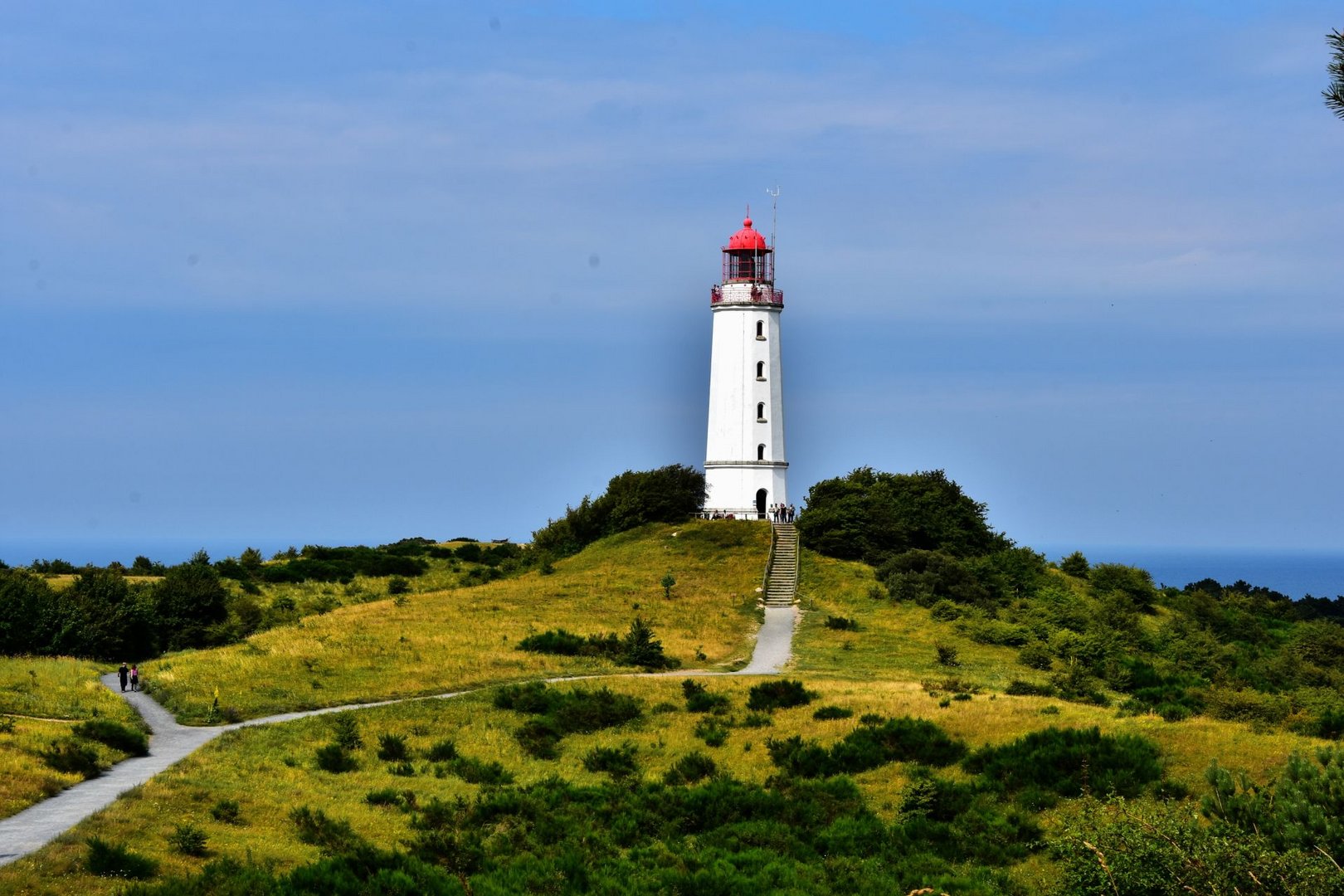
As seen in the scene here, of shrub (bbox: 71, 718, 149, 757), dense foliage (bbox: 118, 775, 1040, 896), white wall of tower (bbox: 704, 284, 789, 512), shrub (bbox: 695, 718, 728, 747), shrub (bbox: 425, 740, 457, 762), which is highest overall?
white wall of tower (bbox: 704, 284, 789, 512)

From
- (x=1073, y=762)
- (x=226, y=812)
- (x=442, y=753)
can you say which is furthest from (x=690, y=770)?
(x=226, y=812)

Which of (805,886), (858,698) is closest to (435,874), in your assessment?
(805,886)

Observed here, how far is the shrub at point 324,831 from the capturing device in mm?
23688

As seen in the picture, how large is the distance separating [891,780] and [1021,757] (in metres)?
2.79

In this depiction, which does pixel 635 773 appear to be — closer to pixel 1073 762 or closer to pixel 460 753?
pixel 460 753

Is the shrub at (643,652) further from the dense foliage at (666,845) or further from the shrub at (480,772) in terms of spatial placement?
the dense foliage at (666,845)

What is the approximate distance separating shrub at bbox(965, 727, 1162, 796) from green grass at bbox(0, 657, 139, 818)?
18.6 meters

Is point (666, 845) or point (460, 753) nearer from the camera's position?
point (666, 845)

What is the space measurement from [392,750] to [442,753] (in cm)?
114

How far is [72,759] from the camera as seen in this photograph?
27.1 m

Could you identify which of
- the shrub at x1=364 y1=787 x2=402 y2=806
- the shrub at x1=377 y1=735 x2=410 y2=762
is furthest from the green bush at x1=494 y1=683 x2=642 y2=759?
the shrub at x1=364 y1=787 x2=402 y2=806

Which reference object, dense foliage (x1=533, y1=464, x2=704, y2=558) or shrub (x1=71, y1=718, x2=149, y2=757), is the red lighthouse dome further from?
shrub (x1=71, y1=718, x2=149, y2=757)

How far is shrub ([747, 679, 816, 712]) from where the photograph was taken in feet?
119

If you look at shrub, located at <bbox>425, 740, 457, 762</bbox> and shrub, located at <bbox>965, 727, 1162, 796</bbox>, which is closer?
shrub, located at <bbox>965, 727, 1162, 796</bbox>
